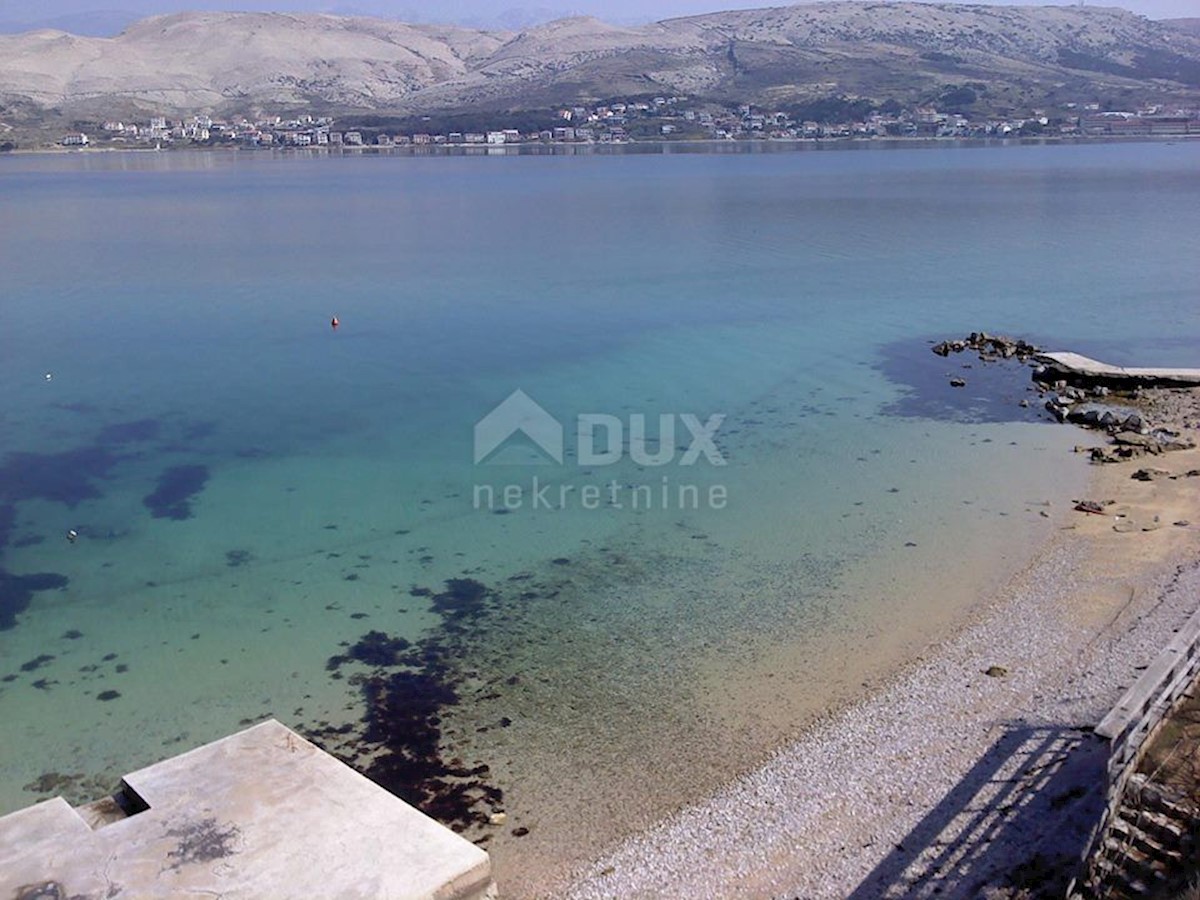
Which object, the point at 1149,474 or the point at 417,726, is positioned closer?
the point at 417,726

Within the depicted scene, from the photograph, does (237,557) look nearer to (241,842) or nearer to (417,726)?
(417,726)

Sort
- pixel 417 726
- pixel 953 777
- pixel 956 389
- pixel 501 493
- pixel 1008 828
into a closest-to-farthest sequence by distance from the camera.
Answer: pixel 1008 828 → pixel 953 777 → pixel 417 726 → pixel 501 493 → pixel 956 389

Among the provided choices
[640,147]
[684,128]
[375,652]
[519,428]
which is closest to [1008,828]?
[375,652]

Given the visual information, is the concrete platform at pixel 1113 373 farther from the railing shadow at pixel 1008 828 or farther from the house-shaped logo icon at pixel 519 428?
the railing shadow at pixel 1008 828

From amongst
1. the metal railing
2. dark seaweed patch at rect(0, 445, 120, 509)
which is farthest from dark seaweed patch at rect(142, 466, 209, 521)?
the metal railing

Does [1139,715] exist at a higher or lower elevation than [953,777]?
higher

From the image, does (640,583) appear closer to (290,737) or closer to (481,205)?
(290,737)

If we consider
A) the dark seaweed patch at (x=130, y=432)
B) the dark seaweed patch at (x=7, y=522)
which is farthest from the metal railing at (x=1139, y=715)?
the dark seaweed patch at (x=130, y=432)
